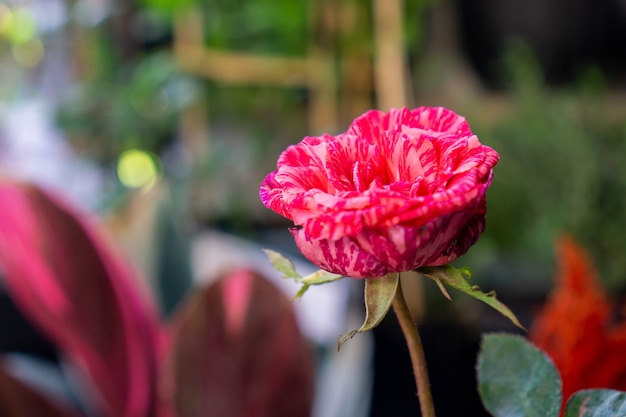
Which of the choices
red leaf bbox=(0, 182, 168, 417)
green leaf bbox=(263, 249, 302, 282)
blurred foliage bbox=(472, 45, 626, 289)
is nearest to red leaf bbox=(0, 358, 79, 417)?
red leaf bbox=(0, 182, 168, 417)

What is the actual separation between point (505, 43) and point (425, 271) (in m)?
1.03

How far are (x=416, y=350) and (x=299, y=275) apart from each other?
21mm

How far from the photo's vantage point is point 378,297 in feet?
0.30

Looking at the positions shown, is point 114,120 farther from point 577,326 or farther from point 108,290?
point 577,326

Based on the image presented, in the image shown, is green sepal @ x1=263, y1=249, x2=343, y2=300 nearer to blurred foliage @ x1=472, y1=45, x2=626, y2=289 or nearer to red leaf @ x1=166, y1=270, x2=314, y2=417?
red leaf @ x1=166, y1=270, x2=314, y2=417

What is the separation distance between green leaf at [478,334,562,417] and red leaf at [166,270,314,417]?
0.13 m

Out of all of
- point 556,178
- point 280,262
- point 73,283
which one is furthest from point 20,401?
point 556,178

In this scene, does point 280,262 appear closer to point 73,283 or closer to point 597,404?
point 597,404

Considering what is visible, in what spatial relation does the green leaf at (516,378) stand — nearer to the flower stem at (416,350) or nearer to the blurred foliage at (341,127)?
the flower stem at (416,350)

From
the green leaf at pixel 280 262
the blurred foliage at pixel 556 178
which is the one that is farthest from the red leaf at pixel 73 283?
the blurred foliage at pixel 556 178

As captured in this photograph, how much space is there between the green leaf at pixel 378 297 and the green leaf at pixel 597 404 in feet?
0.11

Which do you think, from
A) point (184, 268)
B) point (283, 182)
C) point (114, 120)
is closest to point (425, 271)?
point (283, 182)

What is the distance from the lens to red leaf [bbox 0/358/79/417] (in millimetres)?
227

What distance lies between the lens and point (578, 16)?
3.31 feet
